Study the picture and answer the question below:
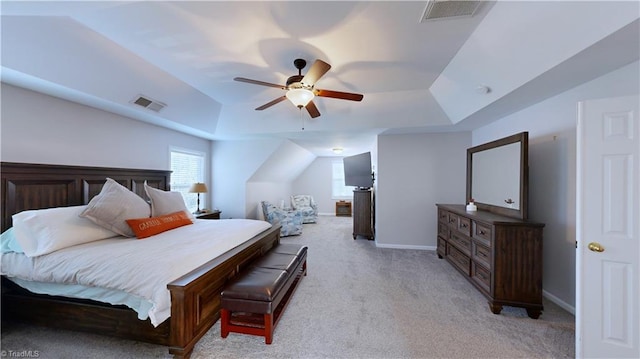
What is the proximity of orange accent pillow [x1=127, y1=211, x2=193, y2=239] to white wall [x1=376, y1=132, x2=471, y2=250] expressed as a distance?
11.3 feet

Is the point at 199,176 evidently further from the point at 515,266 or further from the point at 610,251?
the point at 610,251

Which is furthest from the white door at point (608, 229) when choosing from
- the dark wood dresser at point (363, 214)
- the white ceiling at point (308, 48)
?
the dark wood dresser at point (363, 214)

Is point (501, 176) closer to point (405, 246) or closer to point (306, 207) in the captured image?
point (405, 246)

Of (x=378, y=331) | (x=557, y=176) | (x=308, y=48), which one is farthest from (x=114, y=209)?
(x=557, y=176)

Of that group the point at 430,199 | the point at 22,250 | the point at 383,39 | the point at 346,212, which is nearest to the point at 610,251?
the point at 383,39

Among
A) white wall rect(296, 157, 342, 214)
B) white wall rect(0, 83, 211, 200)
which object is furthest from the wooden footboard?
white wall rect(296, 157, 342, 214)

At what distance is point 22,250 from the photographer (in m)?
1.92

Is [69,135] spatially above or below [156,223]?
above

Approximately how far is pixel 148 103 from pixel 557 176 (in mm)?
4943

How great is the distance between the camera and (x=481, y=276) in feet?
8.68

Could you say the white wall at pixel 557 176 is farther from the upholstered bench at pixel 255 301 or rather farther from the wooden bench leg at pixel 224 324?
the wooden bench leg at pixel 224 324

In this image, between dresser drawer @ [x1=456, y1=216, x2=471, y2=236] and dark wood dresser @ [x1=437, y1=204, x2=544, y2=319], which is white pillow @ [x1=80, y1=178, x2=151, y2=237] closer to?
dark wood dresser @ [x1=437, y1=204, x2=544, y2=319]

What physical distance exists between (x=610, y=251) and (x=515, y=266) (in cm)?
89
